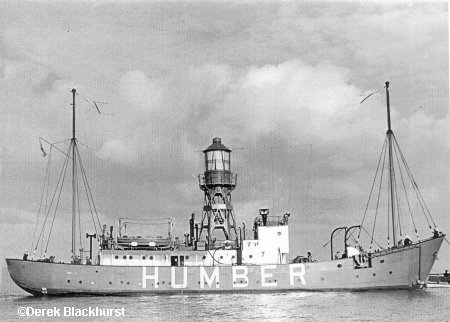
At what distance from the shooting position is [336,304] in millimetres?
28953

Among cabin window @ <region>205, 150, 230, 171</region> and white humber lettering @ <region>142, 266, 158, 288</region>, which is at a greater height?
cabin window @ <region>205, 150, 230, 171</region>

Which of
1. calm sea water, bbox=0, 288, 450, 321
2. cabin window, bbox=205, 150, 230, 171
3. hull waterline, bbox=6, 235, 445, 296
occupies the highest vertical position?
cabin window, bbox=205, 150, 230, 171

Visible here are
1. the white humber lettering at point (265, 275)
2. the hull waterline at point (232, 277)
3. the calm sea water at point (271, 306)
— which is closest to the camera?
the calm sea water at point (271, 306)

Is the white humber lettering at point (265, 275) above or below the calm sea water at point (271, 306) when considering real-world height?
above

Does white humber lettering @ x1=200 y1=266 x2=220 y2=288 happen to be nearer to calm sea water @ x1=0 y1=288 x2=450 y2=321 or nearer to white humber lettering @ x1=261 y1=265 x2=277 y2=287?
calm sea water @ x1=0 y1=288 x2=450 y2=321

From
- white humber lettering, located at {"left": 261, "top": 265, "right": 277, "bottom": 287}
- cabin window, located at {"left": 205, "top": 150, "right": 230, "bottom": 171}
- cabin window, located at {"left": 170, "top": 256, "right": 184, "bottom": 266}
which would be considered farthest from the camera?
cabin window, located at {"left": 205, "top": 150, "right": 230, "bottom": 171}

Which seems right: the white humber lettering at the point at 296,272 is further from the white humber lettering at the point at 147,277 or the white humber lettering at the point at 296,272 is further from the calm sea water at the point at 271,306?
the white humber lettering at the point at 147,277

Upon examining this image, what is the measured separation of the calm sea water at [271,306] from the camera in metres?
25.4

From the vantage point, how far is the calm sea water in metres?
25.4

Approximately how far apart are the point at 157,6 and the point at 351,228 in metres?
17.2

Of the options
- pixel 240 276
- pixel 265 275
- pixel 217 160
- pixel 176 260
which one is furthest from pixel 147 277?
pixel 217 160

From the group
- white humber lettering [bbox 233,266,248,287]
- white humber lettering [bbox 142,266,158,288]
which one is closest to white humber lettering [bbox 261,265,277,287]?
white humber lettering [bbox 233,266,248,287]

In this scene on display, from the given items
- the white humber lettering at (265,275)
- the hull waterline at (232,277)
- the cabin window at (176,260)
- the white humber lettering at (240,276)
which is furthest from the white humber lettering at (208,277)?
the white humber lettering at (265,275)

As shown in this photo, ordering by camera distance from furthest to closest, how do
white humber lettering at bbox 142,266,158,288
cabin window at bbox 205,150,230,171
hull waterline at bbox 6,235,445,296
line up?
cabin window at bbox 205,150,230,171 < white humber lettering at bbox 142,266,158,288 < hull waterline at bbox 6,235,445,296
